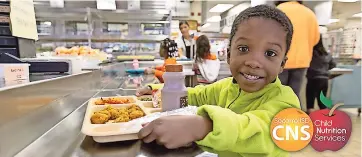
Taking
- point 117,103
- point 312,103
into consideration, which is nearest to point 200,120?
point 117,103

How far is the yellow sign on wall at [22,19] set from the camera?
0.92 m

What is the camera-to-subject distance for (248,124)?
0.45 metres

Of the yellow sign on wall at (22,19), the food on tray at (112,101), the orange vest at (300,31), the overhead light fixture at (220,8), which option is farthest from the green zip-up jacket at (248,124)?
the overhead light fixture at (220,8)

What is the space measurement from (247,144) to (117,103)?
610 mm

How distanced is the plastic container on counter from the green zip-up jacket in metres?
0.17

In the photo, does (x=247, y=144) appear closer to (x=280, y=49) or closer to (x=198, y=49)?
(x=280, y=49)

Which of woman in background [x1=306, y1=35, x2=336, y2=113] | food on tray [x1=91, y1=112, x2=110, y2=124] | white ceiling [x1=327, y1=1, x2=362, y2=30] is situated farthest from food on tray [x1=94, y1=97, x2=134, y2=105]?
white ceiling [x1=327, y1=1, x2=362, y2=30]

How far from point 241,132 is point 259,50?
201 mm

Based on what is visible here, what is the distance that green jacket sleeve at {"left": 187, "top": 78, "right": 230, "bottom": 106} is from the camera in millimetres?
874

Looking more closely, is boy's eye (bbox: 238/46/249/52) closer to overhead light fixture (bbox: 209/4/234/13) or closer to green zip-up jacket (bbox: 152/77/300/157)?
green zip-up jacket (bbox: 152/77/300/157)

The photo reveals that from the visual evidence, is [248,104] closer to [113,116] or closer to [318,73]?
[113,116]

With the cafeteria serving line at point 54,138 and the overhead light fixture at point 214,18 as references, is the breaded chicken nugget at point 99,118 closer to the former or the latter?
the cafeteria serving line at point 54,138

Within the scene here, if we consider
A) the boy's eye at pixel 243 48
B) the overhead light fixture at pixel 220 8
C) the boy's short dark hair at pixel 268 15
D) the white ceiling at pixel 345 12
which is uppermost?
the overhead light fixture at pixel 220 8

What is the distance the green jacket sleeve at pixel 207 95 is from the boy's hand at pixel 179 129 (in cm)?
45
